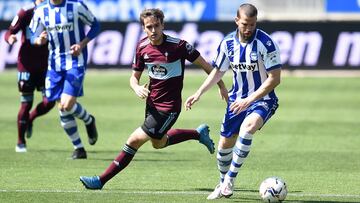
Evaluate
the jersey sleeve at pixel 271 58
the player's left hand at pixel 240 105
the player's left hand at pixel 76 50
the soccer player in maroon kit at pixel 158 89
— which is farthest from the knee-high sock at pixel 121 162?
the player's left hand at pixel 76 50

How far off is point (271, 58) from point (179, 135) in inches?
77.9

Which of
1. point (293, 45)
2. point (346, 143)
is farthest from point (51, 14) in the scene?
point (293, 45)

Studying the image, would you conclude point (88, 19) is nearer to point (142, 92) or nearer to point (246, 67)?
point (142, 92)

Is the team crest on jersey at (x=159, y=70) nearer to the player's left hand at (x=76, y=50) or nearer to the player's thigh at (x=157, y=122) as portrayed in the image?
the player's thigh at (x=157, y=122)

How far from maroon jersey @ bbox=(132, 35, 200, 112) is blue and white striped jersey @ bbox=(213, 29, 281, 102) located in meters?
0.41

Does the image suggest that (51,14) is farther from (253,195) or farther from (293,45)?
(293,45)

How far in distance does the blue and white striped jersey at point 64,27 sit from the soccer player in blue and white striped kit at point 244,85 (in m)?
3.45

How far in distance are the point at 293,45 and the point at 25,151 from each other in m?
12.7

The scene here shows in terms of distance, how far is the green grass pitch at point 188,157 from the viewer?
9.98m

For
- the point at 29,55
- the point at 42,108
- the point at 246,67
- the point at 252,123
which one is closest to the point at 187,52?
the point at 246,67

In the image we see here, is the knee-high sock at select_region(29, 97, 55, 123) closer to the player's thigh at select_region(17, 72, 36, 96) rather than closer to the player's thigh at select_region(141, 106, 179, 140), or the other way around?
the player's thigh at select_region(17, 72, 36, 96)

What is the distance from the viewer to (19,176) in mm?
11188

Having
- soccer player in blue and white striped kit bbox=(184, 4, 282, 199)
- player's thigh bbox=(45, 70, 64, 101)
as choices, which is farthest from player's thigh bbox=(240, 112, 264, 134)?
player's thigh bbox=(45, 70, 64, 101)

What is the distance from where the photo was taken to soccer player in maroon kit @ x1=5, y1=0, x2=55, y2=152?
13609 mm
